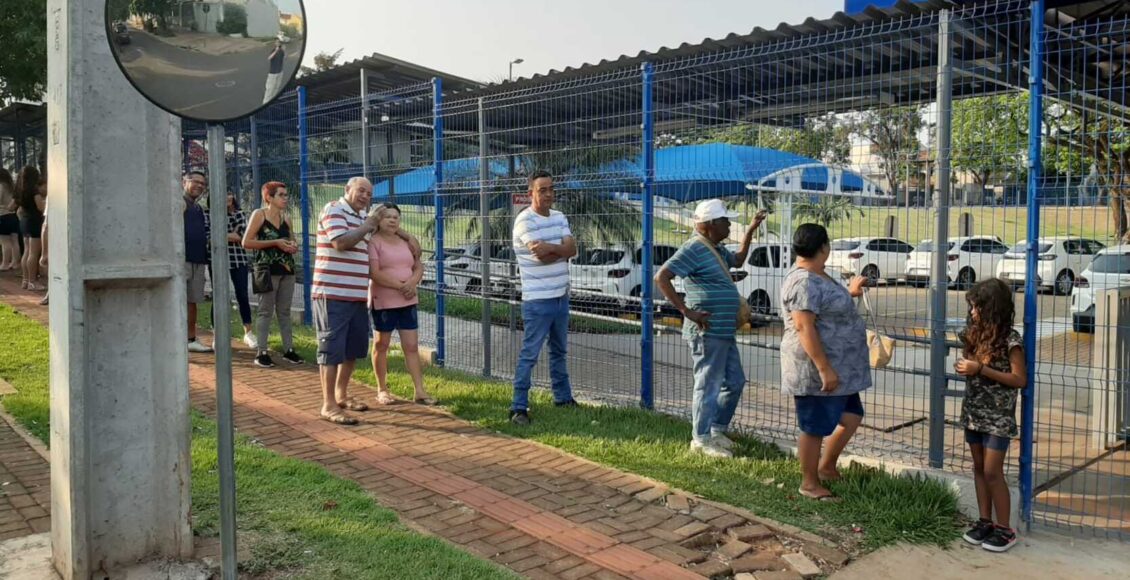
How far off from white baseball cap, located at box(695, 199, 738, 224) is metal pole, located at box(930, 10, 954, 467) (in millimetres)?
1323

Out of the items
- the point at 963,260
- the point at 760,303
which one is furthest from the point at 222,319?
the point at 760,303

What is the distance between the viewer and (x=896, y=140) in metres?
5.11

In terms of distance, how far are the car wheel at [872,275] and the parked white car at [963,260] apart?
18 centimetres

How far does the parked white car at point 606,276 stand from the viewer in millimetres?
7043

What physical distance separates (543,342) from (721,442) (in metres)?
1.69

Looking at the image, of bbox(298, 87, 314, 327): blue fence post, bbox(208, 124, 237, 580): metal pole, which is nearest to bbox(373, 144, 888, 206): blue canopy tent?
bbox(298, 87, 314, 327): blue fence post

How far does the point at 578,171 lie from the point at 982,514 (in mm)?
4245

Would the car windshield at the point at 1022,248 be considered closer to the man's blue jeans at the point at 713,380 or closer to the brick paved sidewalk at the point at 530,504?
the man's blue jeans at the point at 713,380

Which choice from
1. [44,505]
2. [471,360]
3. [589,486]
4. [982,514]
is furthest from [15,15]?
[982,514]

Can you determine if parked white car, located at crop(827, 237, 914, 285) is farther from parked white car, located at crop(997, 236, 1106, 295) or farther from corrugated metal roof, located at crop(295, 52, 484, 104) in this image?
corrugated metal roof, located at crop(295, 52, 484, 104)

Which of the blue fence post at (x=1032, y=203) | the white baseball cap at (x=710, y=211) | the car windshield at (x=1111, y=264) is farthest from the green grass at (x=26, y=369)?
the car windshield at (x=1111, y=264)

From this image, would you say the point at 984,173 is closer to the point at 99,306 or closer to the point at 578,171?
the point at 578,171

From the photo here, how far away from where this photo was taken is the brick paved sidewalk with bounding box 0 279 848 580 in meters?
4.06

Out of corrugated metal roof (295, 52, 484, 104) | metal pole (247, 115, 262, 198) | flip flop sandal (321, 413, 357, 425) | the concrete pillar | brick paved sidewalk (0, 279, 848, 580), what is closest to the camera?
the concrete pillar
